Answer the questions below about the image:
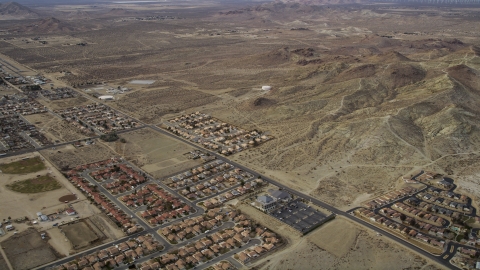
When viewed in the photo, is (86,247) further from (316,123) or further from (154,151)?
(316,123)

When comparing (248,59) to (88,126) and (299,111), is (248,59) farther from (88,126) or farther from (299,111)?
(88,126)

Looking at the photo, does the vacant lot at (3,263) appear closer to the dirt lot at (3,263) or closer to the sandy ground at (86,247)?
the dirt lot at (3,263)

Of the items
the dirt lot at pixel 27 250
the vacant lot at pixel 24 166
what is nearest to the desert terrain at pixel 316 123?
the dirt lot at pixel 27 250

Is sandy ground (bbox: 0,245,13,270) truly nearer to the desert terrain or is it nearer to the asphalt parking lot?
the desert terrain

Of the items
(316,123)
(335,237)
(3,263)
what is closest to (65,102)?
(316,123)

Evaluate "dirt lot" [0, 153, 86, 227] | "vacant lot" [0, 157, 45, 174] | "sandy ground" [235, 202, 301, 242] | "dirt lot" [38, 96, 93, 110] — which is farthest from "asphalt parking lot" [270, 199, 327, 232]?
"dirt lot" [38, 96, 93, 110]

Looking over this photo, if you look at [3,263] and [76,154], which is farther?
[76,154]
